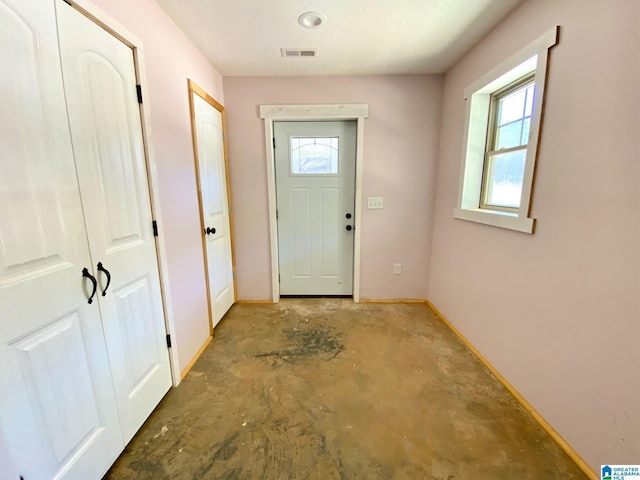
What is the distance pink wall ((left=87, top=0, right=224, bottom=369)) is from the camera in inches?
60.2

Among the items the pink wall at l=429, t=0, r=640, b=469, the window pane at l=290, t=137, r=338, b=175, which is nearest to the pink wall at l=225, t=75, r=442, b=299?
the window pane at l=290, t=137, r=338, b=175

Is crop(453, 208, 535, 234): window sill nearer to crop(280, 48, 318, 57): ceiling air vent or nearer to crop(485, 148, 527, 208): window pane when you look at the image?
crop(485, 148, 527, 208): window pane

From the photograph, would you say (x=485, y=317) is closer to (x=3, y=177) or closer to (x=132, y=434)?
(x=132, y=434)

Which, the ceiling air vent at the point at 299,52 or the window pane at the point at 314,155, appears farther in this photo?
the window pane at the point at 314,155

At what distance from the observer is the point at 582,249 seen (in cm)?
126

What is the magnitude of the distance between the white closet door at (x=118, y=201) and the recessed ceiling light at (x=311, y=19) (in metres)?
1.08

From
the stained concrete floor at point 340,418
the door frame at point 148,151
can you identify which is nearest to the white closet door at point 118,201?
A: the door frame at point 148,151

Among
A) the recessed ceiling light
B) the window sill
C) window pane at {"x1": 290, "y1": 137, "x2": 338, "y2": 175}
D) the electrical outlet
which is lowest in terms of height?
the window sill

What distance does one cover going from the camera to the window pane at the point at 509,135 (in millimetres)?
1860

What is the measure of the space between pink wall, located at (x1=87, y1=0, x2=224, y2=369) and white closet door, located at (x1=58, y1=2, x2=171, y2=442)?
0.52 ft

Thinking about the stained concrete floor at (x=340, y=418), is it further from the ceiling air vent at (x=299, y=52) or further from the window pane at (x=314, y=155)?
the ceiling air vent at (x=299, y=52)

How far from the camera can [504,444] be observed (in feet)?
4.50

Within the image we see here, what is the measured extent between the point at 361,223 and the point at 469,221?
1.07 m

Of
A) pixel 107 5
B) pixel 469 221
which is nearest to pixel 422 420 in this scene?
pixel 469 221
